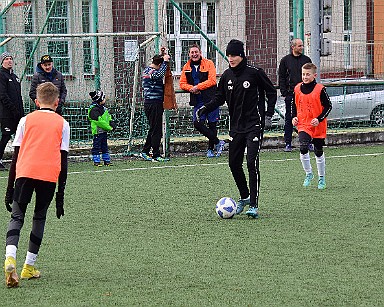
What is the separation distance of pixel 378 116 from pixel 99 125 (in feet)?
25.7

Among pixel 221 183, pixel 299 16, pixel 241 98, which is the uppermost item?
pixel 299 16

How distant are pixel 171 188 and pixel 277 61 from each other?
332 inches

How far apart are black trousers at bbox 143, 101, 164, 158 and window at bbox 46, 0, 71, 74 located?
216cm

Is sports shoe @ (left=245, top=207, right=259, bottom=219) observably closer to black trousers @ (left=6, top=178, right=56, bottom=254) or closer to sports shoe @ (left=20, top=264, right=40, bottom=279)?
black trousers @ (left=6, top=178, right=56, bottom=254)

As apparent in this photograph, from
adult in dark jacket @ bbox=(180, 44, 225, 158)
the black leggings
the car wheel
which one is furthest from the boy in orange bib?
the car wheel

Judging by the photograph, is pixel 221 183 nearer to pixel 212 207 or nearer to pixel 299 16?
pixel 212 207

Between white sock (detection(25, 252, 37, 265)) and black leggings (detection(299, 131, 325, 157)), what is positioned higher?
black leggings (detection(299, 131, 325, 157))

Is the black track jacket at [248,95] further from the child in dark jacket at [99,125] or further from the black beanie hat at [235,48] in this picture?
the child in dark jacket at [99,125]

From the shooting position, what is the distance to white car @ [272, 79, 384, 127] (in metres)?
21.7

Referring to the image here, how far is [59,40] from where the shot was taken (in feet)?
61.3

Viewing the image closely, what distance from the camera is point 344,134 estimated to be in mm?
20609

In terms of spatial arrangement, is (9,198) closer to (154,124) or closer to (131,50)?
(154,124)

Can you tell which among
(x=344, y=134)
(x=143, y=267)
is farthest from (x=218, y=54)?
(x=143, y=267)

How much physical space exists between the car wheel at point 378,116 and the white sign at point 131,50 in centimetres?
626
